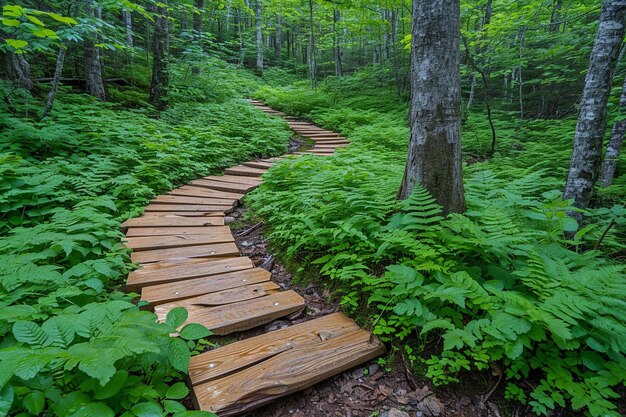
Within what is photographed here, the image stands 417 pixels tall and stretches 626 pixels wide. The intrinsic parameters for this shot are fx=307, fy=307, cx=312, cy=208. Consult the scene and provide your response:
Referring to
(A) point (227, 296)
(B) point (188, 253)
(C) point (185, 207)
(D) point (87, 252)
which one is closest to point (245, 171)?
(C) point (185, 207)

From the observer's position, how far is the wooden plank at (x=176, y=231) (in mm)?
3992

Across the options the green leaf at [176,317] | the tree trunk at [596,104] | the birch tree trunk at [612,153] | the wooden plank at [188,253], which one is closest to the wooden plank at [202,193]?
the wooden plank at [188,253]

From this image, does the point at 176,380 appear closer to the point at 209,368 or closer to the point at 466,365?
the point at 209,368

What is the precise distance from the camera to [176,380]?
1.99 meters

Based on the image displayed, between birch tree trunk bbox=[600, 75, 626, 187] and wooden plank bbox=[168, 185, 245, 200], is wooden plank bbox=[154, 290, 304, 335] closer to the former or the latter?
wooden plank bbox=[168, 185, 245, 200]

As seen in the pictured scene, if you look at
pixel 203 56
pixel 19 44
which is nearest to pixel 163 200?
pixel 19 44

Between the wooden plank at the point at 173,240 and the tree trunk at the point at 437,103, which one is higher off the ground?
the tree trunk at the point at 437,103

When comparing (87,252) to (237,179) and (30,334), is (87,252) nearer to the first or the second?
(30,334)

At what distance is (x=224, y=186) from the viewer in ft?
19.8

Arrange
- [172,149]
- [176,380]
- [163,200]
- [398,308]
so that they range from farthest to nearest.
A: [172,149] → [163,200] → [398,308] → [176,380]

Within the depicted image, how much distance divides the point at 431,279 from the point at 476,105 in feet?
42.6

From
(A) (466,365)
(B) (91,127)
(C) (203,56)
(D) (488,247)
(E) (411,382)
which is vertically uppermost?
(C) (203,56)

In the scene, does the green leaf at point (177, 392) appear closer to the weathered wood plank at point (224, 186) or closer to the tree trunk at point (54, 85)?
the weathered wood plank at point (224, 186)

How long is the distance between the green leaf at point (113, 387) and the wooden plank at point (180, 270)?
139 cm
